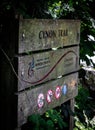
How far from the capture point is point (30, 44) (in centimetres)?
281

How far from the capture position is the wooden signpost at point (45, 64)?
2.77 metres

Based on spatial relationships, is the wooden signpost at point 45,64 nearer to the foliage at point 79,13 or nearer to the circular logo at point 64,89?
the circular logo at point 64,89

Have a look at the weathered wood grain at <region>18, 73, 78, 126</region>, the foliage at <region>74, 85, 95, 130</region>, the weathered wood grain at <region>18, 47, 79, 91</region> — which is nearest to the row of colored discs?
the weathered wood grain at <region>18, 73, 78, 126</region>

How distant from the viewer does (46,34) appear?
3.05 m

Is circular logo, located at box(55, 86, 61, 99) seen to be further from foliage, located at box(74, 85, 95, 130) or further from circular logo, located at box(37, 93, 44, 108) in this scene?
foliage, located at box(74, 85, 95, 130)

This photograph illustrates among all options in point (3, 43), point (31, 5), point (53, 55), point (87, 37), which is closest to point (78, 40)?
point (87, 37)

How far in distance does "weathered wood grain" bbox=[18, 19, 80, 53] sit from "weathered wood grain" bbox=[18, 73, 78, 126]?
1.35 ft

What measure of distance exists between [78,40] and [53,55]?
2.08 feet

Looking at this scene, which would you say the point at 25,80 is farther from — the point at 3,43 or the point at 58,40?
the point at 58,40

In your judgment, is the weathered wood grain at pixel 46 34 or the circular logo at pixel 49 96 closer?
the weathered wood grain at pixel 46 34

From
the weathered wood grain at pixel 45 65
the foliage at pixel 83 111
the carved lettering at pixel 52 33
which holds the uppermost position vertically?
the carved lettering at pixel 52 33

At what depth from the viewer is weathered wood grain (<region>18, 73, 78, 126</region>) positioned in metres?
2.83

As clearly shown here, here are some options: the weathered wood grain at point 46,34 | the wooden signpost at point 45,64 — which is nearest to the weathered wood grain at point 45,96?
the wooden signpost at point 45,64

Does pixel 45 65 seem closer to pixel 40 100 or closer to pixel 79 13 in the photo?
pixel 40 100
